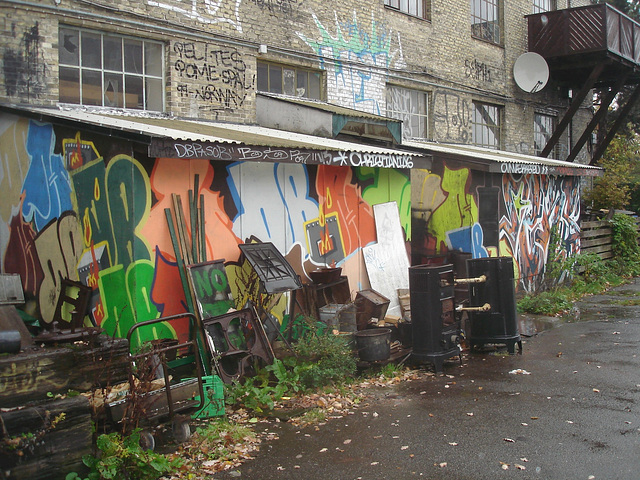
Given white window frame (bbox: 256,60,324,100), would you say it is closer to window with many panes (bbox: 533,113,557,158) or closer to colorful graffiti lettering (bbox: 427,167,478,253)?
colorful graffiti lettering (bbox: 427,167,478,253)

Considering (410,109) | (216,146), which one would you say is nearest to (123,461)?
(216,146)

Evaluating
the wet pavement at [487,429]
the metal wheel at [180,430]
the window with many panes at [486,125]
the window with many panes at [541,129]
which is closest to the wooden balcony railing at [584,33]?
the window with many panes at [541,129]

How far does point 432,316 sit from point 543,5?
1490cm

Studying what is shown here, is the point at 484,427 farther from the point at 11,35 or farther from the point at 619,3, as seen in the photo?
the point at 619,3

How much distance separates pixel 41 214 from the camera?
24.5ft

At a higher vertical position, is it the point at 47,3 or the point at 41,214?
the point at 47,3

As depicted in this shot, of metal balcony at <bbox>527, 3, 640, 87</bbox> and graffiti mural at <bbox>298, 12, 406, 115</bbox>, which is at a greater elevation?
metal balcony at <bbox>527, 3, 640, 87</bbox>

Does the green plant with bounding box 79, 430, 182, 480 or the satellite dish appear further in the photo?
the satellite dish

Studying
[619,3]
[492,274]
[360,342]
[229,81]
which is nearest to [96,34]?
[229,81]

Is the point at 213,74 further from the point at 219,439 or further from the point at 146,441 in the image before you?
the point at 146,441

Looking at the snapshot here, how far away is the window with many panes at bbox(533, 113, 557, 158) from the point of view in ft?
61.1

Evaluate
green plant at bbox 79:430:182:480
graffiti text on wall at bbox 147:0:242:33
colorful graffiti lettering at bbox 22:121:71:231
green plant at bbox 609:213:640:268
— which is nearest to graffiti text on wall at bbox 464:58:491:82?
green plant at bbox 609:213:640:268

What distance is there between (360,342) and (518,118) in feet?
40.0

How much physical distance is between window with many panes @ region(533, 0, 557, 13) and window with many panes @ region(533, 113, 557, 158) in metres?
3.14
